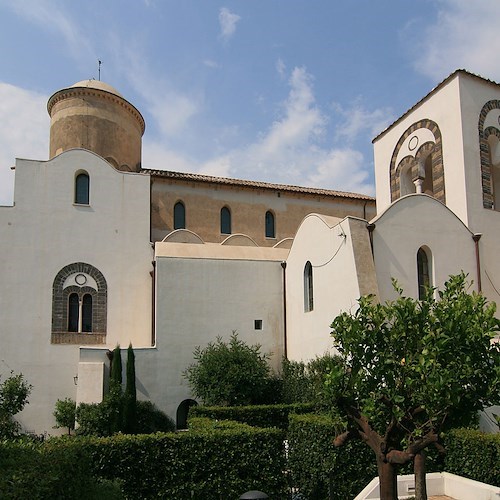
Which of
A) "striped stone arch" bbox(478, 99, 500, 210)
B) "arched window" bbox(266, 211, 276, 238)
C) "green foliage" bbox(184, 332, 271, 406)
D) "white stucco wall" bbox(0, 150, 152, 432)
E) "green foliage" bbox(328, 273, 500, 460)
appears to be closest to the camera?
"green foliage" bbox(328, 273, 500, 460)

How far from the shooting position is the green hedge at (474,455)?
12125mm

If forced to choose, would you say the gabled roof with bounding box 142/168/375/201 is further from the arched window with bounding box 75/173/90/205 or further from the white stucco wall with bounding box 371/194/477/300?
the white stucco wall with bounding box 371/194/477/300

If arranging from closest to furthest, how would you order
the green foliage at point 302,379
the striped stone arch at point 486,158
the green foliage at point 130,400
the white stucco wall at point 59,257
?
the green foliage at point 302,379 → the green foliage at point 130,400 → the striped stone arch at point 486,158 → the white stucco wall at point 59,257

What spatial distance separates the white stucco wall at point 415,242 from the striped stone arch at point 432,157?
8.48 feet

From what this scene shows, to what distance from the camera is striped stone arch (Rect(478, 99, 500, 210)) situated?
68.7 feet

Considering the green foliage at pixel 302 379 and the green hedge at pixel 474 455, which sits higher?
the green foliage at pixel 302 379

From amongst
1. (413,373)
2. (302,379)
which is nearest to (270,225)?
(302,379)

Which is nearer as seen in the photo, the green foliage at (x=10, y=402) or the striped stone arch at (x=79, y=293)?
the green foliage at (x=10, y=402)

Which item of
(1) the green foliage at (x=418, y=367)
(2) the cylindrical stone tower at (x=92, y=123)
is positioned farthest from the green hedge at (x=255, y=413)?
(2) the cylindrical stone tower at (x=92, y=123)

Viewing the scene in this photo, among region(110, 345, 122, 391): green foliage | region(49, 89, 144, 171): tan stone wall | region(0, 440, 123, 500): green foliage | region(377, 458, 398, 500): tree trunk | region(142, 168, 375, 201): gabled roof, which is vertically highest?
region(49, 89, 144, 171): tan stone wall

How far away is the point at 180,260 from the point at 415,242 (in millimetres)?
9391

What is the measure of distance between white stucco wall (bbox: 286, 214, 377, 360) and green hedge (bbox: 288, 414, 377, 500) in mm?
5037

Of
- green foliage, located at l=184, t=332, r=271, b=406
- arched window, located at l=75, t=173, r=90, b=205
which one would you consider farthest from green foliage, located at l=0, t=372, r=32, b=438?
arched window, located at l=75, t=173, r=90, b=205

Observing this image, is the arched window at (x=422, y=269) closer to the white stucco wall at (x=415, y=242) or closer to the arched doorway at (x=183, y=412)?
the white stucco wall at (x=415, y=242)
